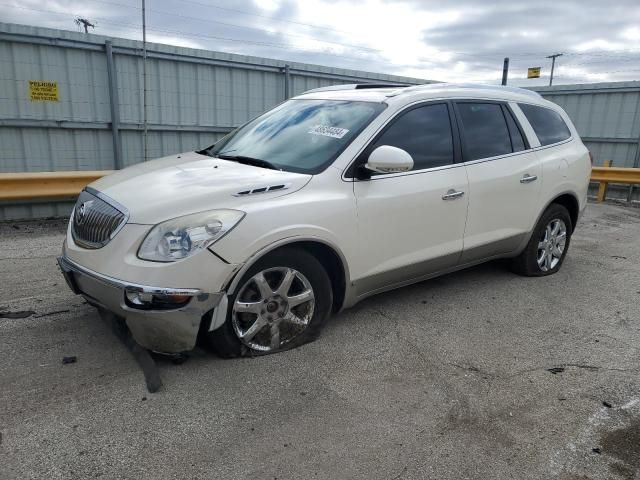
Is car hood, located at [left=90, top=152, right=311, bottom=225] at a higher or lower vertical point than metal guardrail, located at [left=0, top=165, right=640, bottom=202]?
higher

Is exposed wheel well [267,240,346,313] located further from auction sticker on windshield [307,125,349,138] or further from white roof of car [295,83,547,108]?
white roof of car [295,83,547,108]

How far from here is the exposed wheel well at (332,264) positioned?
3422mm

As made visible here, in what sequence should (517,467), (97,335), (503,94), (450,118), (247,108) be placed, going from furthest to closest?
(247,108) < (503,94) < (450,118) < (97,335) < (517,467)

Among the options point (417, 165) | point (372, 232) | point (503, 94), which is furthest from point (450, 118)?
point (372, 232)

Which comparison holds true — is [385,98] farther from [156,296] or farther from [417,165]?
[156,296]

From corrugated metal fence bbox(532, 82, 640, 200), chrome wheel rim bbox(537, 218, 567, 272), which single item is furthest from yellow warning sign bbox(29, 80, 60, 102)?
corrugated metal fence bbox(532, 82, 640, 200)

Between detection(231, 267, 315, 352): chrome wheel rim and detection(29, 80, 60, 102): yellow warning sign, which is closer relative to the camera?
detection(231, 267, 315, 352): chrome wheel rim

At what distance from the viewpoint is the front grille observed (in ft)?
10.0

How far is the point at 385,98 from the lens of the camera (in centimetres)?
398

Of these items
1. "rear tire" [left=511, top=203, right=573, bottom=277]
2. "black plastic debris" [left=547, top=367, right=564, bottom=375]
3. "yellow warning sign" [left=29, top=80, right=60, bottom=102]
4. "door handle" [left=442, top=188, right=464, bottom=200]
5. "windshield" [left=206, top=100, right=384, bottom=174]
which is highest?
"yellow warning sign" [left=29, top=80, right=60, bottom=102]

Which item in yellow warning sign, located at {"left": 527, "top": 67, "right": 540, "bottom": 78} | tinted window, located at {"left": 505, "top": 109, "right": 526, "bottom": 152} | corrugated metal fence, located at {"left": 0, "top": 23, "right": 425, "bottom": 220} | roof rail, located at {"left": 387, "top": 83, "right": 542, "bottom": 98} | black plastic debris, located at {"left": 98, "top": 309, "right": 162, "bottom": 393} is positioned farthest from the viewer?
yellow warning sign, located at {"left": 527, "top": 67, "right": 540, "bottom": 78}

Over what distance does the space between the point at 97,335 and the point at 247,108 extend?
269 inches

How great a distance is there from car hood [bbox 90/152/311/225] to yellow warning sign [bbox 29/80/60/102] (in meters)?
4.70

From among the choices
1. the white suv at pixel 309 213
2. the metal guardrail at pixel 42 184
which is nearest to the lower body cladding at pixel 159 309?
the white suv at pixel 309 213
